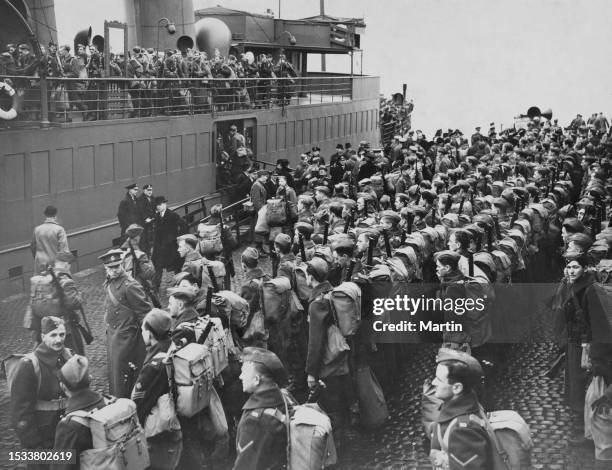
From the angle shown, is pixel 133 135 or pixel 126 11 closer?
pixel 133 135

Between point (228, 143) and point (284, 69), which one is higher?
point (284, 69)

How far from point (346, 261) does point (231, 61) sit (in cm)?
1828

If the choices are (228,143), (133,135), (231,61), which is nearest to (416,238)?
(133,135)

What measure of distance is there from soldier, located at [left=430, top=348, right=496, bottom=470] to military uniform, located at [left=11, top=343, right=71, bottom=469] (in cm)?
307

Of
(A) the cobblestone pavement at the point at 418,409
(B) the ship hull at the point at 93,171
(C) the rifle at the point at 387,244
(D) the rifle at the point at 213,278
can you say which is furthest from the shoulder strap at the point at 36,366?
(B) the ship hull at the point at 93,171

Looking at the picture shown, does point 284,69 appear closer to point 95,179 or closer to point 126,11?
point 126,11

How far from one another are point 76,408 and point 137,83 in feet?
54.9

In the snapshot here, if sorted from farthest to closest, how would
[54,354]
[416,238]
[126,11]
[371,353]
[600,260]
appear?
1. [126,11]
2. [416,238]
3. [600,260]
4. [371,353]
5. [54,354]

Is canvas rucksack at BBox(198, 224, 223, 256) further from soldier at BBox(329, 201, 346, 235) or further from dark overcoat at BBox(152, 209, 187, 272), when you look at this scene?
dark overcoat at BBox(152, 209, 187, 272)

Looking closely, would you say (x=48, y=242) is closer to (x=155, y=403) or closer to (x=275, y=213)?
(x=275, y=213)

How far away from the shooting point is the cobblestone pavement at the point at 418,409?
8.41 m

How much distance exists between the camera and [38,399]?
23.7 feet

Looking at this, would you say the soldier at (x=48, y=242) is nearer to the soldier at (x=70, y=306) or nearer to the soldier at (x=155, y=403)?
the soldier at (x=70, y=306)

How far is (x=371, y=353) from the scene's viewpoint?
9555 mm
